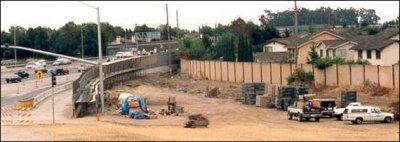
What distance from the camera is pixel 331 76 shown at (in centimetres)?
6931

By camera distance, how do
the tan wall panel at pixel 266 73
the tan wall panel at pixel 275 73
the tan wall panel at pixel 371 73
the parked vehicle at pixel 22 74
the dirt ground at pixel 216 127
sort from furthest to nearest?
the parked vehicle at pixel 22 74 < the tan wall panel at pixel 266 73 < the tan wall panel at pixel 275 73 < the tan wall panel at pixel 371 73 < the dirt ground at pixel 216 127

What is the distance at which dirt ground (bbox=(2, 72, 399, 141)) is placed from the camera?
34.1 m

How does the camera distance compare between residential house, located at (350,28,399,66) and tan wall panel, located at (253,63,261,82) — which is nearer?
residential house, located at (350,28,399,66)

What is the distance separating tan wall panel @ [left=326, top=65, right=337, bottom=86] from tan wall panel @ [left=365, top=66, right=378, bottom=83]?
5555mm

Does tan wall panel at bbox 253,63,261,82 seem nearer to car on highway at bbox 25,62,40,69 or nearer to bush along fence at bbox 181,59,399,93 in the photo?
bush along fence at bbox 181,59,399,93

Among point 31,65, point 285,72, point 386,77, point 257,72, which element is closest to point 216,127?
point 386,77

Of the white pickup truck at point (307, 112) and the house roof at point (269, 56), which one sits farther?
the house roof at point (269, 56)

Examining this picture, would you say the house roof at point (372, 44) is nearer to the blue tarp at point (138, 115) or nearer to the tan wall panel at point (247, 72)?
the tan wall panel at point (247, 72)

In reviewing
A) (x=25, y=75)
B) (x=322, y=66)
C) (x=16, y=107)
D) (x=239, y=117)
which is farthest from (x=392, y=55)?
(x=25, y=75)

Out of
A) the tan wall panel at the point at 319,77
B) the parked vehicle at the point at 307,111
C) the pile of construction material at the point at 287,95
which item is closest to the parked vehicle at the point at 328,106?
the parked vehicle at the point at 307,111

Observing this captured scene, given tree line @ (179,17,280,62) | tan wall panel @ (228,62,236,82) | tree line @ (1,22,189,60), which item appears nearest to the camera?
tan wall panel @ (228,62,236,82)

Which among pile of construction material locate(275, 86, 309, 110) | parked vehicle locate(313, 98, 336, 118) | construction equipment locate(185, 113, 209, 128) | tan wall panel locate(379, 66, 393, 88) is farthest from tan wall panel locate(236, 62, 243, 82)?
construction equipment locate(185, 113, 209, 128)

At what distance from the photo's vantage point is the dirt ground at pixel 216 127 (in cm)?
3406

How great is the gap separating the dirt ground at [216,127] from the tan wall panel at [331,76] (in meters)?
8.28
